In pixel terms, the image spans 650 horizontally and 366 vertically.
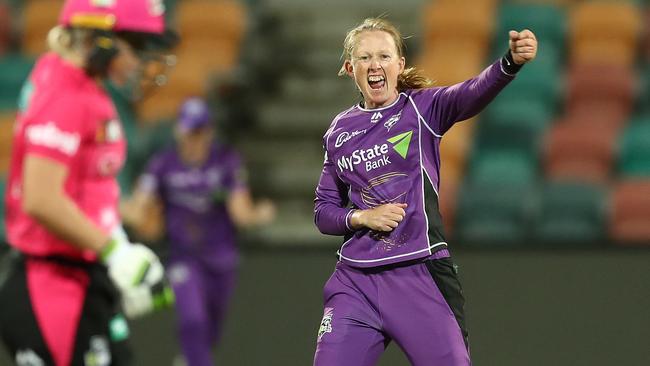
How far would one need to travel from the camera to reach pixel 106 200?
3.91m

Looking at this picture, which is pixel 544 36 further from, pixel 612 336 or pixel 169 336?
pixel 169 336

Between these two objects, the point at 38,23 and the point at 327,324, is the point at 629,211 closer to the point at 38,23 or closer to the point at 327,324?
the point at 327,324

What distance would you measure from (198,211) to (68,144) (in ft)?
13.7

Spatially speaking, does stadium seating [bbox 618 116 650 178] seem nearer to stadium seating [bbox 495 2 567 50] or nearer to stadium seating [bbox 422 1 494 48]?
stadium seating [bbox 495 2 567 50]

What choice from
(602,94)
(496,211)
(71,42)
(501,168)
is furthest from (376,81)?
(602,94)

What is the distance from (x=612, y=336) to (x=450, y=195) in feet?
5.32

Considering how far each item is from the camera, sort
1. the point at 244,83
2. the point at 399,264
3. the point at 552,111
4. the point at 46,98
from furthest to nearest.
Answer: the point at 244,83
the point at 552,111
the point at 399,264
the point at 46,98

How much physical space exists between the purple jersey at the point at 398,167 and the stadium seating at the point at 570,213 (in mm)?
3984

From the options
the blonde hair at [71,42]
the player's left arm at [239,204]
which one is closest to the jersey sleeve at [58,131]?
the blonde hair at [71,42]

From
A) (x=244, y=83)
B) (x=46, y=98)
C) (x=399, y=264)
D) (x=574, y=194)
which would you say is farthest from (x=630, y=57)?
(x=46, y=98)

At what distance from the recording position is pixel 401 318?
408 centimetres

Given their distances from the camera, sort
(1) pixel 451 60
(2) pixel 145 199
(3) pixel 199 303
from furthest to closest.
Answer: (1) pixel 451 60
(2) pixel 145 199
(3) pixel 199 303

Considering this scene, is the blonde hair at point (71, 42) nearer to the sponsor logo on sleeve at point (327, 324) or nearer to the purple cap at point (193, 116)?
the sponsor logo on sleeve at point (327, 324)

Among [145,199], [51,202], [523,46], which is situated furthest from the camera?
[145,199]
